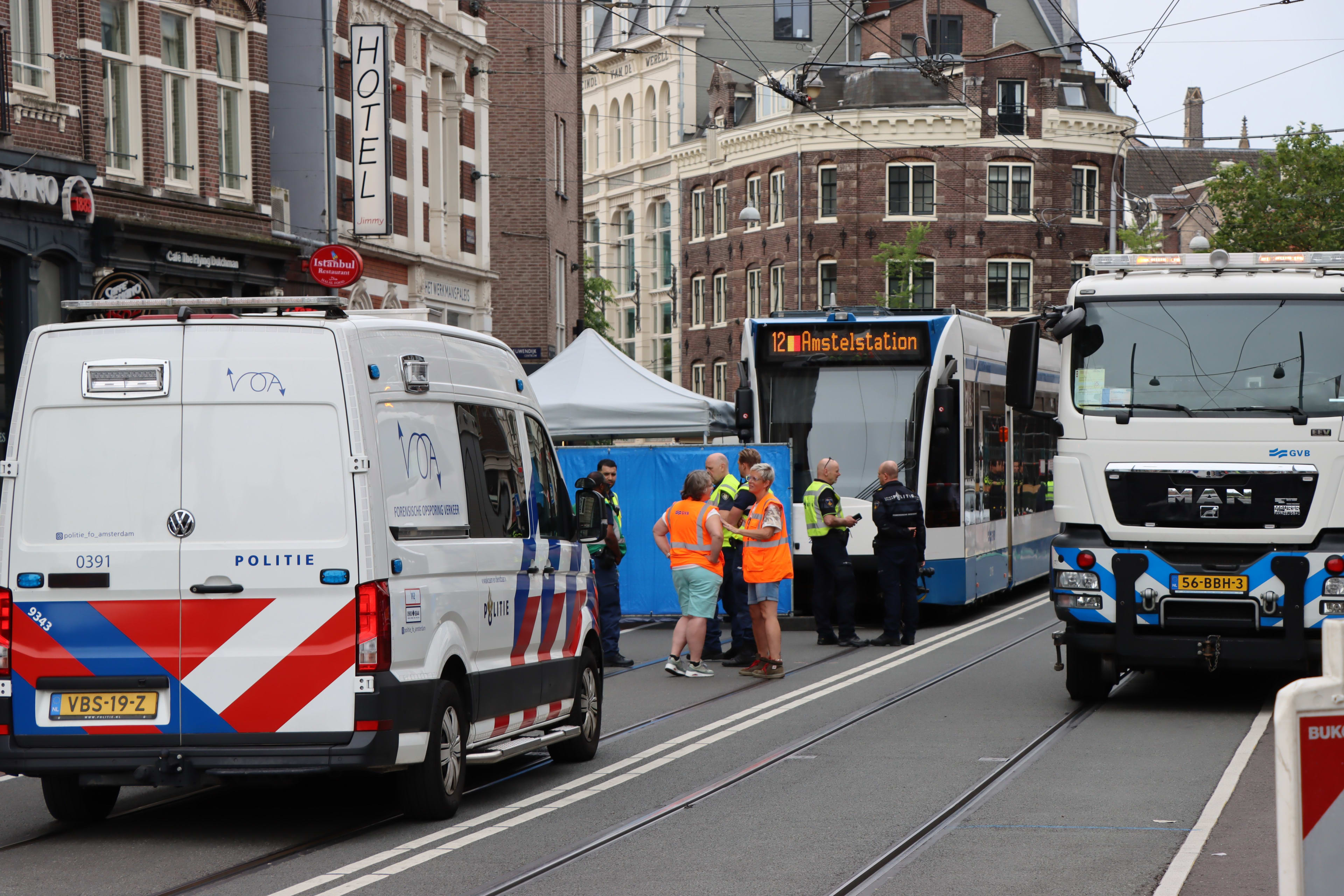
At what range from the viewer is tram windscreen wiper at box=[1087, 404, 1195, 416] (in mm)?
12289

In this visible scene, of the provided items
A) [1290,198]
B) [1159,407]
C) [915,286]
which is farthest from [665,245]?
[1159,407]

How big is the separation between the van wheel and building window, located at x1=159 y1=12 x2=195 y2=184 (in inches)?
694

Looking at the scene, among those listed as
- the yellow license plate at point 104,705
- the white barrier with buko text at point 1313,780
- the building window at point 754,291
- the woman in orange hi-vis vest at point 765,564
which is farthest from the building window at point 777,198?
the white barrier with buko text at point 1313,780

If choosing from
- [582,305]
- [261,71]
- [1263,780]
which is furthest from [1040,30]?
[1263,780]

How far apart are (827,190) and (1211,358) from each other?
166 feet

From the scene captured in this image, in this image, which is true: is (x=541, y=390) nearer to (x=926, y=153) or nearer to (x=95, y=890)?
(x=95, y=890)

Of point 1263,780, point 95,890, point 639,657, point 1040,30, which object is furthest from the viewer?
point 1040,30

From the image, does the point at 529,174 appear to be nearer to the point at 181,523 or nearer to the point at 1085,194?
the point at 1085,194

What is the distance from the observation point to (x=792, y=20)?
71812mm

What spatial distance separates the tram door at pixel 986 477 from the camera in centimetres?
1961

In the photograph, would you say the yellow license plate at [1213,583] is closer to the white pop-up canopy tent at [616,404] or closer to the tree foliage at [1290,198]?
the white pop-up canopy tent at [616,404]

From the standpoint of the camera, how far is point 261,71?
27.4 m

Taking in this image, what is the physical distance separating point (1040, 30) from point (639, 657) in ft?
187

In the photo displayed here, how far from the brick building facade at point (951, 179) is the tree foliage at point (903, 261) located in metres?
1.06
